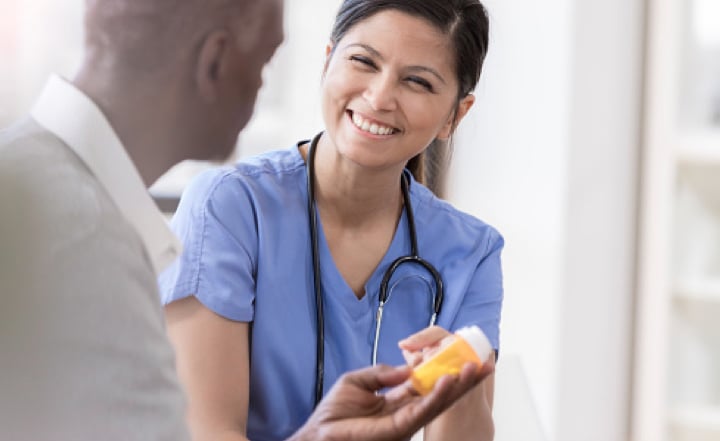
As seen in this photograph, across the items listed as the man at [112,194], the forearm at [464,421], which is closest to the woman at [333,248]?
the forearm at [464,421]

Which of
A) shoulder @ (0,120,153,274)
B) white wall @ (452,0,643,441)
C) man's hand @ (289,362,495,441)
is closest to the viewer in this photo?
shoulder @ (0,120,153,274)

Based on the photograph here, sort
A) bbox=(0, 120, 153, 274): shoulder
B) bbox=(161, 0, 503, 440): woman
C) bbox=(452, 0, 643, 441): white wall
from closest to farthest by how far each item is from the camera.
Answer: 1. bbox=(0, 120, 153, 274): shoulder
2. bbox=(161, 0, 503, 440): woman
3. bbox=(452, 0, 643, 441): white wall

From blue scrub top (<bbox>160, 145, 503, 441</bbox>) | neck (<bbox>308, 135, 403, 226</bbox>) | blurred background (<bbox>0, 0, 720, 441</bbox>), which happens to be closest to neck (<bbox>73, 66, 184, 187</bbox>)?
blue scrub top (<bbox>160, 145, 503, 441</bbox>)

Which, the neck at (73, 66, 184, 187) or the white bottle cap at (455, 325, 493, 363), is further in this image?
the white bottle cap at (455, 325, 493, 363)

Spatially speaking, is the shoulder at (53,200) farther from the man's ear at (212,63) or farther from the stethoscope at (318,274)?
the stethoscope at (318,274)

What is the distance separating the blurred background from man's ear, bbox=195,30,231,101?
1.47 metres

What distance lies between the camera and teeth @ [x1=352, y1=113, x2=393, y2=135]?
37.8 inches

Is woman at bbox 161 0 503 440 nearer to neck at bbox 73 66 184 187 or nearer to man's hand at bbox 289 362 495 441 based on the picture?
man's hand at bbox 289 362 495 441

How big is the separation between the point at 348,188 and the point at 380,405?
1.11ft

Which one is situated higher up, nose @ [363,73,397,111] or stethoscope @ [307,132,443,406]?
nose @ [363,73,397,111]

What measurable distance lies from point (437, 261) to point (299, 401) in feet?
0.66

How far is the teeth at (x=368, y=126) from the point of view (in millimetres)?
961

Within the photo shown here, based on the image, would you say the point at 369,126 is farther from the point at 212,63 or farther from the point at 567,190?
the point at 567,190

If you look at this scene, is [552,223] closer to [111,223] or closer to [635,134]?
[635,134]
